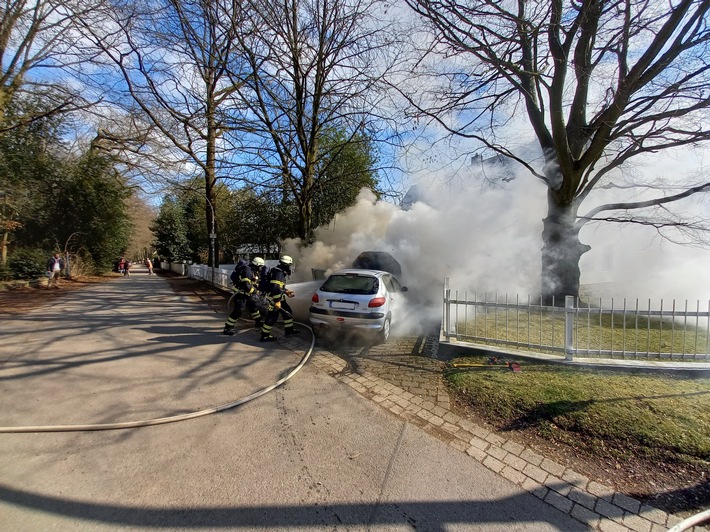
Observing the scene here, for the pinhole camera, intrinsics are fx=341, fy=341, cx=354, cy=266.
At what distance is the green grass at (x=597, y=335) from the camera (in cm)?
472

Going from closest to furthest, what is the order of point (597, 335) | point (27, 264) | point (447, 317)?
point (447, 317) → point (597, 335) → point (27, 264)

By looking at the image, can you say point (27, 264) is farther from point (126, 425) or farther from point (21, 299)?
point (126, 425)

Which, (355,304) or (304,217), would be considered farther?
(304,217)

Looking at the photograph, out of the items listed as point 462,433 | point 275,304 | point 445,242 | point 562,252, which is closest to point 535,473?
point 462,433

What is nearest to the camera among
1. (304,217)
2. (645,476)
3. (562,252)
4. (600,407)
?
(645,476)

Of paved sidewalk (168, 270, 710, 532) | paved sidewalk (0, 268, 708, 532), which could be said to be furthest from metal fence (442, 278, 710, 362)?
paved sidewalk (0, 268, 708, 532)

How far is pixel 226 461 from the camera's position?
2.72 meters

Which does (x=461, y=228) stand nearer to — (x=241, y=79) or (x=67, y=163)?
(x=241, y=79)

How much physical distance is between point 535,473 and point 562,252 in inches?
311

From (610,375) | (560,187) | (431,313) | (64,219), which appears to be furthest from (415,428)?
(64,219)

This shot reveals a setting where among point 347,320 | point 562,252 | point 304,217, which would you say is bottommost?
point 347,320

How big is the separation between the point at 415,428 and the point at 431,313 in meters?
5.88

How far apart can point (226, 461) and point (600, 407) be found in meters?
3.65

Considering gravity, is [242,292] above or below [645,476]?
above
